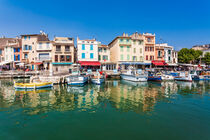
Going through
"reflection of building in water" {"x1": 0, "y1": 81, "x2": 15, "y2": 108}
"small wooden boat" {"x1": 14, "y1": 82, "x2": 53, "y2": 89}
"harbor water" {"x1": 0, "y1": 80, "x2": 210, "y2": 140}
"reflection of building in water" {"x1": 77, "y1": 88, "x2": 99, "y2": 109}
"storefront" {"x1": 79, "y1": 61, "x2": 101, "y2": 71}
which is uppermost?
"storefront" {"x1": 79, "y1": 61, "x2": 101, "y2": 71}

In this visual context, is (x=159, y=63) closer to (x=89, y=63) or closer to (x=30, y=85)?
(x=89, y=63)

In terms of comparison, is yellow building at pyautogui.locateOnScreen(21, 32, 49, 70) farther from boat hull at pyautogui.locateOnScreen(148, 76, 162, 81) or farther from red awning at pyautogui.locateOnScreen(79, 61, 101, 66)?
boat hull at pyautogui.locateOnScreen(148, 76, 162, 81)

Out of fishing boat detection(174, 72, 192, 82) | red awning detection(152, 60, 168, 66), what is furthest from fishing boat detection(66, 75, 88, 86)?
red awning detection(152, 60, 168, 66)

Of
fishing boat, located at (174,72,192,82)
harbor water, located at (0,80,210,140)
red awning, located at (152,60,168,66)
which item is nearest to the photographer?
harbor water, located at (0,80,210,140)

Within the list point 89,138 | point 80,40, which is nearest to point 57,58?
point 80,40

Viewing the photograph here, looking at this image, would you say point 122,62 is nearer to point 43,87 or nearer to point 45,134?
point 43,87

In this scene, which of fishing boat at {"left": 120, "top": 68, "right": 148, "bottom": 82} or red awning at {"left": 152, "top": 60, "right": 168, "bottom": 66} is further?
red awning at {"left": 152, "top": 60, "right": 168, "bottom": 66}

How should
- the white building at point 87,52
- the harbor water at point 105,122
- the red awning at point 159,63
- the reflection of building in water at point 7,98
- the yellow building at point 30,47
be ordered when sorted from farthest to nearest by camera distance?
the red awning at point 159,63, the yellow building at point 30,47, the white building at point 87,52, the reflection of building in water at point 7,98, the harbor water at point 105,122

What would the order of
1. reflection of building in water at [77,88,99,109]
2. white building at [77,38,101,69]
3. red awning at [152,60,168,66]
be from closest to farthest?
reflection of building in water at [77,88,99,109] → white building at [77,38,101,69] → red awning at [152,60,168,66]

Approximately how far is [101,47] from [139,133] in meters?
37.6

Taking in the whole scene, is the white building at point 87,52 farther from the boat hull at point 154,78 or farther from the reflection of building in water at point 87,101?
the reflection of building in water at point 87,101

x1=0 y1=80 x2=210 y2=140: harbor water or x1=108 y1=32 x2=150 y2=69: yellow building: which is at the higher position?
x1=108 y1=32 x2=150 y2=69: yellow building

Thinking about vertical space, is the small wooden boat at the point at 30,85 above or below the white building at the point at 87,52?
below

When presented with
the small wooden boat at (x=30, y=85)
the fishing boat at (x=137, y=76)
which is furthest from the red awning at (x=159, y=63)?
the small wooden boat at (x=30, y=85)
